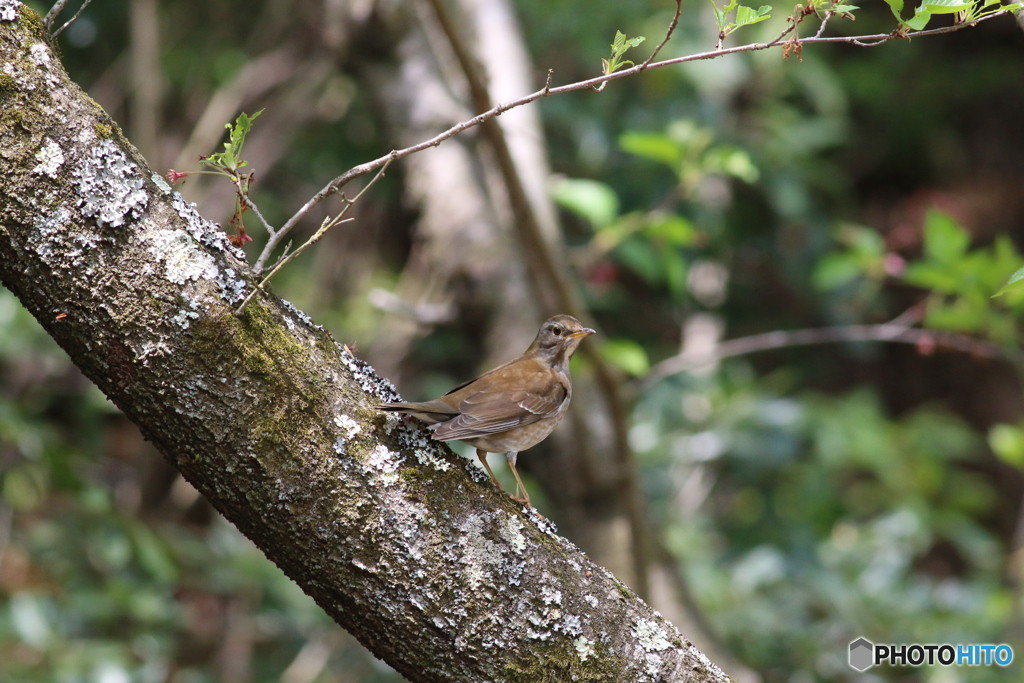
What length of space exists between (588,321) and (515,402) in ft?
4.12

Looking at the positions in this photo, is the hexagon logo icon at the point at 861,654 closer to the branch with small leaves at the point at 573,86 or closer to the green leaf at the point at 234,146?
the branch with small leaves at the point at 573,86

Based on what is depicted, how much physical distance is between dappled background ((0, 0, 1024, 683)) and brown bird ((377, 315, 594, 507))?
408mm

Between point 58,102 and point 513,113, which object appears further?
point 513,113

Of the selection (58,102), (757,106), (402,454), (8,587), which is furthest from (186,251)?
(8,587)

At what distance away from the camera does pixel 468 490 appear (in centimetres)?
244

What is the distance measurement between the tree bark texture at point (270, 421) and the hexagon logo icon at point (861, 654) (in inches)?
158

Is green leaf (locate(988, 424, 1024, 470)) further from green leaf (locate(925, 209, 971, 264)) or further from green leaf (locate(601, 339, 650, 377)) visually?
green leaf (locate(601, 339, 650, 377))

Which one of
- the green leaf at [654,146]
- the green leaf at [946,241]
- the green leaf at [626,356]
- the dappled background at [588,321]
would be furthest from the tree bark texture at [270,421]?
the green leaf at [946,241]

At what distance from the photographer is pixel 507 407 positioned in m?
3.64

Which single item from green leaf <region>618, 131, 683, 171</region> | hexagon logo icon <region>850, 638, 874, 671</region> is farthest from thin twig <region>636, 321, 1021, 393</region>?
hexagon logo icon <region>850, 638, 874, 671</region>

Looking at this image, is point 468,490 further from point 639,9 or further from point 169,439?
point 639,9

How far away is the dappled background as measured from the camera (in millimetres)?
5121

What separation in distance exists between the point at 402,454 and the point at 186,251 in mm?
740

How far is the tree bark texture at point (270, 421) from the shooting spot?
2.07 m
